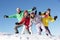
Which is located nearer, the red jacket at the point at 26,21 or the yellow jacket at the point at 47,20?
the red jacket at the point at 26,21

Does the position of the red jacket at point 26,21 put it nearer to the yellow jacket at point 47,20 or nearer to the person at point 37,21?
the person at point 37,21

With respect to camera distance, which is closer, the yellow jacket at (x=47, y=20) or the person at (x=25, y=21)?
the person at (x=25, y=21)

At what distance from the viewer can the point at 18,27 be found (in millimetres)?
13672

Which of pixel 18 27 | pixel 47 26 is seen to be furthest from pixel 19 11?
pixel 47 26

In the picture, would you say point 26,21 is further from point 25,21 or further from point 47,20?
point 47,20

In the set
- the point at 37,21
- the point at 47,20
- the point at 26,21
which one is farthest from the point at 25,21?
the point at 47,20

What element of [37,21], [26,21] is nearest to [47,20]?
[37,21]

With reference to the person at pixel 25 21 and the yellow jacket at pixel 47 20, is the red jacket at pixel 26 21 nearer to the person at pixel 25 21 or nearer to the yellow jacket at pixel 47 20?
the person at pixel 25 21

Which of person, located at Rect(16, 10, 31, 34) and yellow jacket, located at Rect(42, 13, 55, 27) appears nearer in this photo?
person, located at Rect(16, 10, 31, 34)

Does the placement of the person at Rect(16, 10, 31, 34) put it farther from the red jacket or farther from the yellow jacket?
the yellow jacket

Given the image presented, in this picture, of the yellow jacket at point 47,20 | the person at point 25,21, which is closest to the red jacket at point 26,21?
the person at point 25,21

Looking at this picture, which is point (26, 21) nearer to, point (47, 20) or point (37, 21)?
point (37, 21)

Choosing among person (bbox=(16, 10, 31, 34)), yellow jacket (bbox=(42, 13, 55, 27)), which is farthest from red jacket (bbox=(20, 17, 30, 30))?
yellow jacket (bbox=(42, 13, 55, 27))

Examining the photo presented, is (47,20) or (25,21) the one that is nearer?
(25,21)
